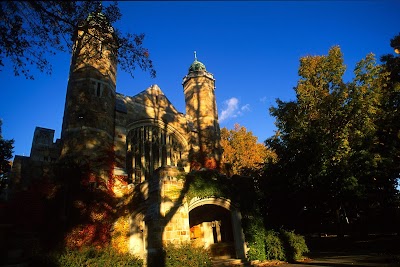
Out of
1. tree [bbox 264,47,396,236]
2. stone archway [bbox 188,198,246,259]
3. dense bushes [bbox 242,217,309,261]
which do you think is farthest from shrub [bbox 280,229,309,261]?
tree [bbox 264,47,396,236]

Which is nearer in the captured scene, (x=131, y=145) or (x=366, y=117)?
(x=366, y=117)

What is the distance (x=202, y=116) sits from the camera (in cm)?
2091

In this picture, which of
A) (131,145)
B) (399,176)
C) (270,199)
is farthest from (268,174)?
(131,145)

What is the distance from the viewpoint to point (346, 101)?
16.1 metres

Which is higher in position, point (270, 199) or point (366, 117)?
point (366, 117)

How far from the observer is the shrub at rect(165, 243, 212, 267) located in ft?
28.3

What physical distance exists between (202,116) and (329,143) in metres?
9.59

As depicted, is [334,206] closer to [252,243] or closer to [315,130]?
[315,130]

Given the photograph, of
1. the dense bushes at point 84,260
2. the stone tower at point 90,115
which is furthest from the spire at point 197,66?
the dense bushes at point 84,260

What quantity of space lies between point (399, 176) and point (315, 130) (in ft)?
26.9

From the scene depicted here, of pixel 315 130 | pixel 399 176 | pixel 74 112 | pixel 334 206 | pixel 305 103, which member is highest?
pixel 305 103

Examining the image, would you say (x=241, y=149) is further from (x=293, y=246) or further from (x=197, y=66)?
(x=293, y=246)

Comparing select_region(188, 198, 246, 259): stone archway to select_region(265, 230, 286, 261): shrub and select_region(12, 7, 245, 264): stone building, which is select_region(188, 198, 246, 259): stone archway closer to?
select_region(12, 7, 245, 264): stone building

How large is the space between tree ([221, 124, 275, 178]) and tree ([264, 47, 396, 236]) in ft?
53.7
